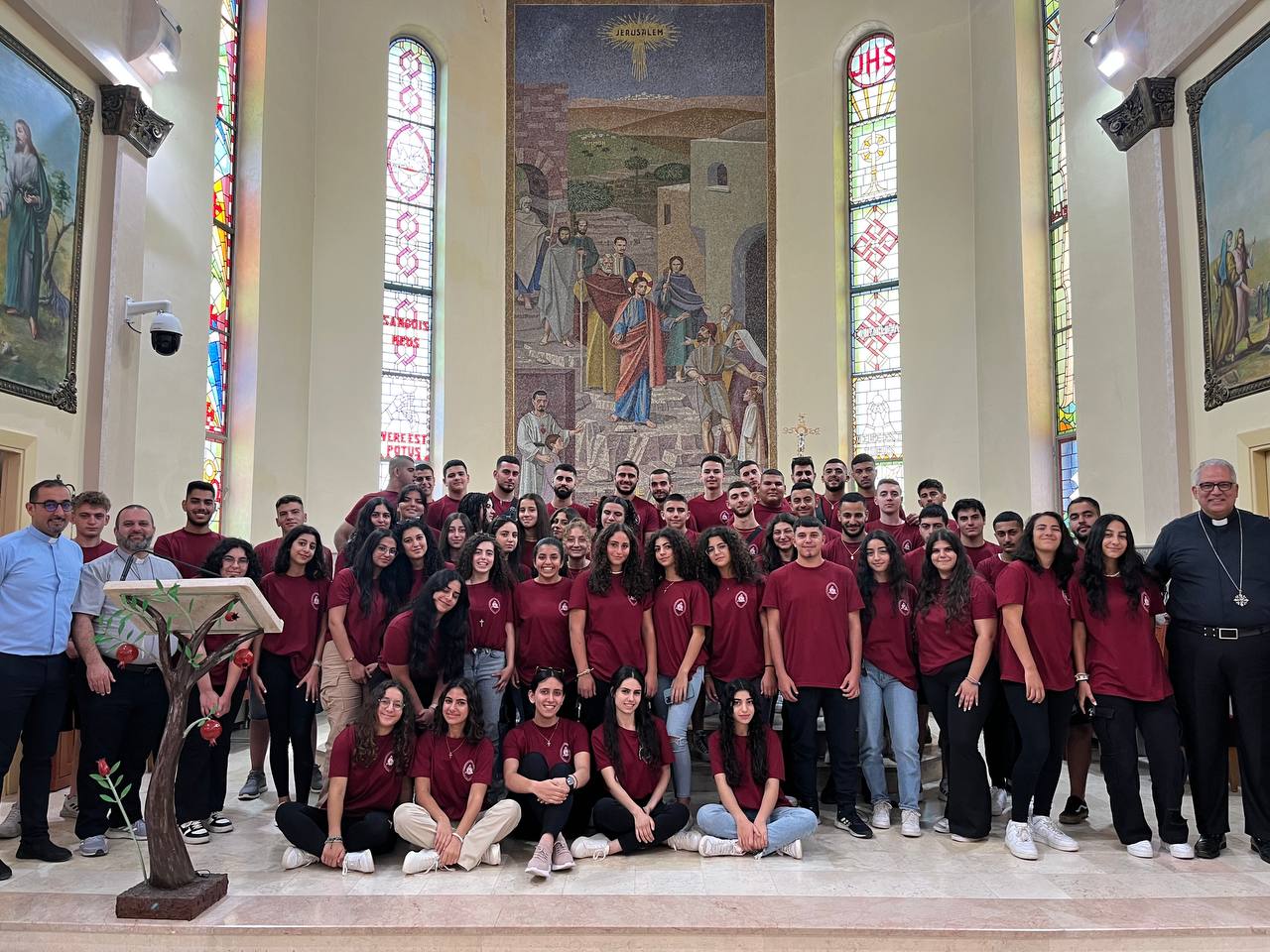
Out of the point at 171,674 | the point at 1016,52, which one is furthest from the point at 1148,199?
the point at 171,674

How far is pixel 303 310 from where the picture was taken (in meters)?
12.3

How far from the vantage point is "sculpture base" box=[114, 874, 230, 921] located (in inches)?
165

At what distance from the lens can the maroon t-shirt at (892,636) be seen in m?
5.71

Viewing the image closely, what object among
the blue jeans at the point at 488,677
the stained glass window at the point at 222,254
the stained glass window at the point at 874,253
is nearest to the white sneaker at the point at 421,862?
the blue jeans at the point at 488,677

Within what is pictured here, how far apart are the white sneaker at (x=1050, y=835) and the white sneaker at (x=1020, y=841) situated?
0.08 metres

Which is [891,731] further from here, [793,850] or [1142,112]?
[1142,112]

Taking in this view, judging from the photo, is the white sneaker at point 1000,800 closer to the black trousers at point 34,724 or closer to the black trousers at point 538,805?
the black trousers at point 538,805

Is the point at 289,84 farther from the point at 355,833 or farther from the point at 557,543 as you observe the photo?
the point at 355,833

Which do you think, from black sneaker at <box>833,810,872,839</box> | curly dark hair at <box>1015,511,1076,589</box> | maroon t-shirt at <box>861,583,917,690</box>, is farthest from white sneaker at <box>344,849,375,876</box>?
curly dark hair at <box>1015,511,1076,589</box>

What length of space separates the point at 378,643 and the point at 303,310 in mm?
7532

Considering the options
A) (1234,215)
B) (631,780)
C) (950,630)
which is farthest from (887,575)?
(1234,215)

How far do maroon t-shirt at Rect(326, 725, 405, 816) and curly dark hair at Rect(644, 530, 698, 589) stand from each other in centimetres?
166

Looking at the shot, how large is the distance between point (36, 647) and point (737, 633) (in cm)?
350

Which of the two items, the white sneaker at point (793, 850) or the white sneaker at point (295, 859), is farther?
the white sneaker at point (793, 850)
